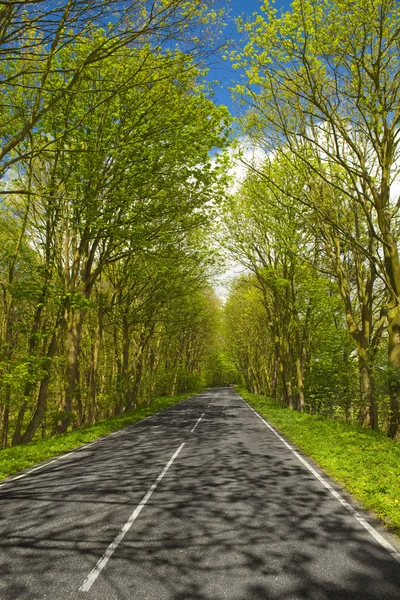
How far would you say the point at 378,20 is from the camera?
28.9ft

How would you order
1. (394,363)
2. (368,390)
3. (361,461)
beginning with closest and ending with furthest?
(361,461) < (394,363) < (368,390)

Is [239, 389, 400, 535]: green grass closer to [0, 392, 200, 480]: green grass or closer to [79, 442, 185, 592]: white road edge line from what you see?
[79, 442, 185, 592]: white road edge line

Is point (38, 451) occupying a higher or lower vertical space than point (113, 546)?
lower

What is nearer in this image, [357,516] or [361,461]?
[357,516]

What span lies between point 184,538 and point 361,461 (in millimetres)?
5774

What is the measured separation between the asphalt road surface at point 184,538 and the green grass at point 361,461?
54cm

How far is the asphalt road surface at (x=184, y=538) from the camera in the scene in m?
3.66

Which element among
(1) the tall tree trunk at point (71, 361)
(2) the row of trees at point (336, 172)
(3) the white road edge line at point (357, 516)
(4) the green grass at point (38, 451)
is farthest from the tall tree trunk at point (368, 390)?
(1) the tall tree trunk at point (71, 361)

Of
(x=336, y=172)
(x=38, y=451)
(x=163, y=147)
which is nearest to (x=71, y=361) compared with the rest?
(x=38, y=451)

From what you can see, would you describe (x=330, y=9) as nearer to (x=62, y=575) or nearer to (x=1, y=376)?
(x=62, y=575)

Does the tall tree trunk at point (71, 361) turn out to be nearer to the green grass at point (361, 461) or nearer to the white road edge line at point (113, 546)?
the green grass at point (361, 461)

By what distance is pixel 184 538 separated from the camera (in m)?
4.73

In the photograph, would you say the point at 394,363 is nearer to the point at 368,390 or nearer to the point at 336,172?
the point at 368,390

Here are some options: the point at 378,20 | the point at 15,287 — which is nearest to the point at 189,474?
the point at 15,287
